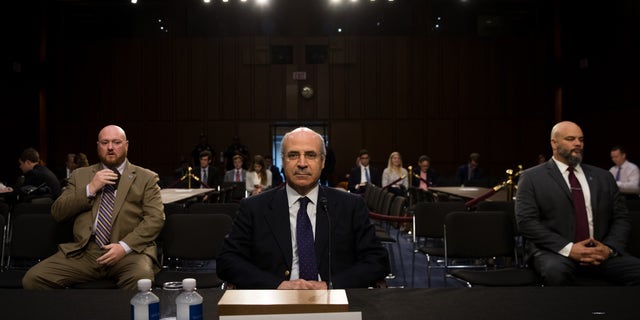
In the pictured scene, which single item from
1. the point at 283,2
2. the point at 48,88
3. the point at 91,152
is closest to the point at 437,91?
the point at 283,2

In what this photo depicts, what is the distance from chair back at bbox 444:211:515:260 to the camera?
394 centimetres

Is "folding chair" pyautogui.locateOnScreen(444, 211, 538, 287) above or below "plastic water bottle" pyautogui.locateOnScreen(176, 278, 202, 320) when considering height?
below

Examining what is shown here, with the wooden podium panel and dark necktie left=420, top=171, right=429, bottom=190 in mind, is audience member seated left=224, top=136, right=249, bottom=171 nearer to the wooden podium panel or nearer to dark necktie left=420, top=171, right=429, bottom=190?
dark necktie left=420, top=171, right=429, bottom=190

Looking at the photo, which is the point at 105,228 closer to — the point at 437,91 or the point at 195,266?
the point at 195,266

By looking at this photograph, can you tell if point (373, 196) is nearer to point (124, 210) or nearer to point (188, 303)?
point (124, 210)

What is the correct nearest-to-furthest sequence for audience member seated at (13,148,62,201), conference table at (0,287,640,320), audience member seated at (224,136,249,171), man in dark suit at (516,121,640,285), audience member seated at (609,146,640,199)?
conference table at (0,287,640,320), man in dark suit at (516,121,640,285), audience member seated at (13,148,62,201), audience member seated at (609,146,640,199), audience member seated at (224,136,249,171)

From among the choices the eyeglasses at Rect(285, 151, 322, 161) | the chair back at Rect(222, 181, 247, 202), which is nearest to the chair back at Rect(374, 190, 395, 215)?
the chair back at Rect(222, 181, 247, 202)

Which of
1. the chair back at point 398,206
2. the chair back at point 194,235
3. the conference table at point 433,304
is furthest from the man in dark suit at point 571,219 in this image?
the chair back at point 194,235

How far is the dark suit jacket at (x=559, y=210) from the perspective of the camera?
11.5 feet

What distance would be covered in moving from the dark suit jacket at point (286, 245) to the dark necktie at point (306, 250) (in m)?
0.03

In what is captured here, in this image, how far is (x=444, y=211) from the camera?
16.5 feet

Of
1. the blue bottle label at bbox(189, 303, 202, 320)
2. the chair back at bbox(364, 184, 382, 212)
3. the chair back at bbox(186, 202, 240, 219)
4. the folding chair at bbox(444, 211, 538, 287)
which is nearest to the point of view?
the blue bottle label at bbox(189, 303, 202, 320)

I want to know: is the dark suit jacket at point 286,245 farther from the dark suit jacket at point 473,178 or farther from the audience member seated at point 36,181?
the dark suit jacket at point 473,178

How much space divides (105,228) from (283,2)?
41.9 feet
